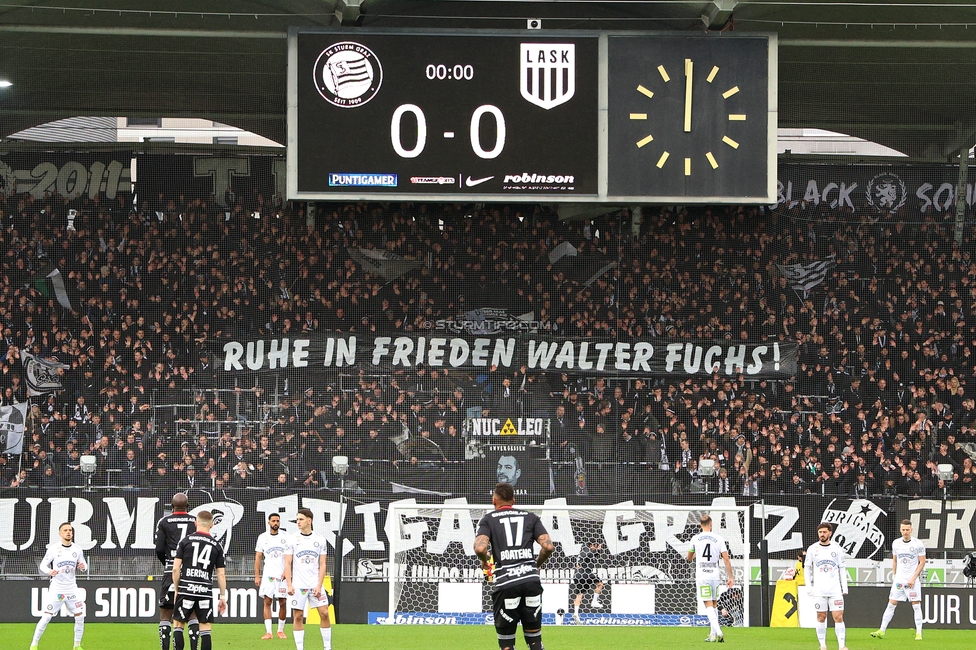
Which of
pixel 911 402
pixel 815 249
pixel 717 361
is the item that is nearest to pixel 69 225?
pixel 717 361

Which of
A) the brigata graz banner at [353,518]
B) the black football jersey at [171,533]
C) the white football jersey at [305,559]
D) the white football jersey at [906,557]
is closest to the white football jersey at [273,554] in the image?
the white football jersey at [305,559]

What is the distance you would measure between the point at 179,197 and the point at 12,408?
4.81m

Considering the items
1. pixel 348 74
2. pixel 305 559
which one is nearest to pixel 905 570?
pixel 305 559

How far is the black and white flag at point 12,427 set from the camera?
22.3m

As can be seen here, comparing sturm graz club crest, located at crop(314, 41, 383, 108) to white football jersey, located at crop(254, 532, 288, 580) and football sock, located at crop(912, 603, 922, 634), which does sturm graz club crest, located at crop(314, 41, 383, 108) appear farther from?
football sock, located at crop(912, 603, 922, 634)

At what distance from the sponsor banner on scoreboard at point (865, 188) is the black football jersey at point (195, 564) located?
14.6m

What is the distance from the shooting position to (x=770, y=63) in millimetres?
20438

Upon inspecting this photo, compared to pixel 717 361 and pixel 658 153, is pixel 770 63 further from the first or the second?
pixel 717 361

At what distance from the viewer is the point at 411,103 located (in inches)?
803

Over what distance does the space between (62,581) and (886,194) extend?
16.3m

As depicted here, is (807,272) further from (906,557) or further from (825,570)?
(825,570)

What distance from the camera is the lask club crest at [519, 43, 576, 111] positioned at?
2036cm

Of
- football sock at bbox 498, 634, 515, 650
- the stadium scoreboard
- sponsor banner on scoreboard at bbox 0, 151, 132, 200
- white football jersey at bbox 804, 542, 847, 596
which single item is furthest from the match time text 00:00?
football sock at bbox 498, 634, 515, 650

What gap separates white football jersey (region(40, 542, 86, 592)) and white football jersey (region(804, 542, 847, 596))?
348 inches
